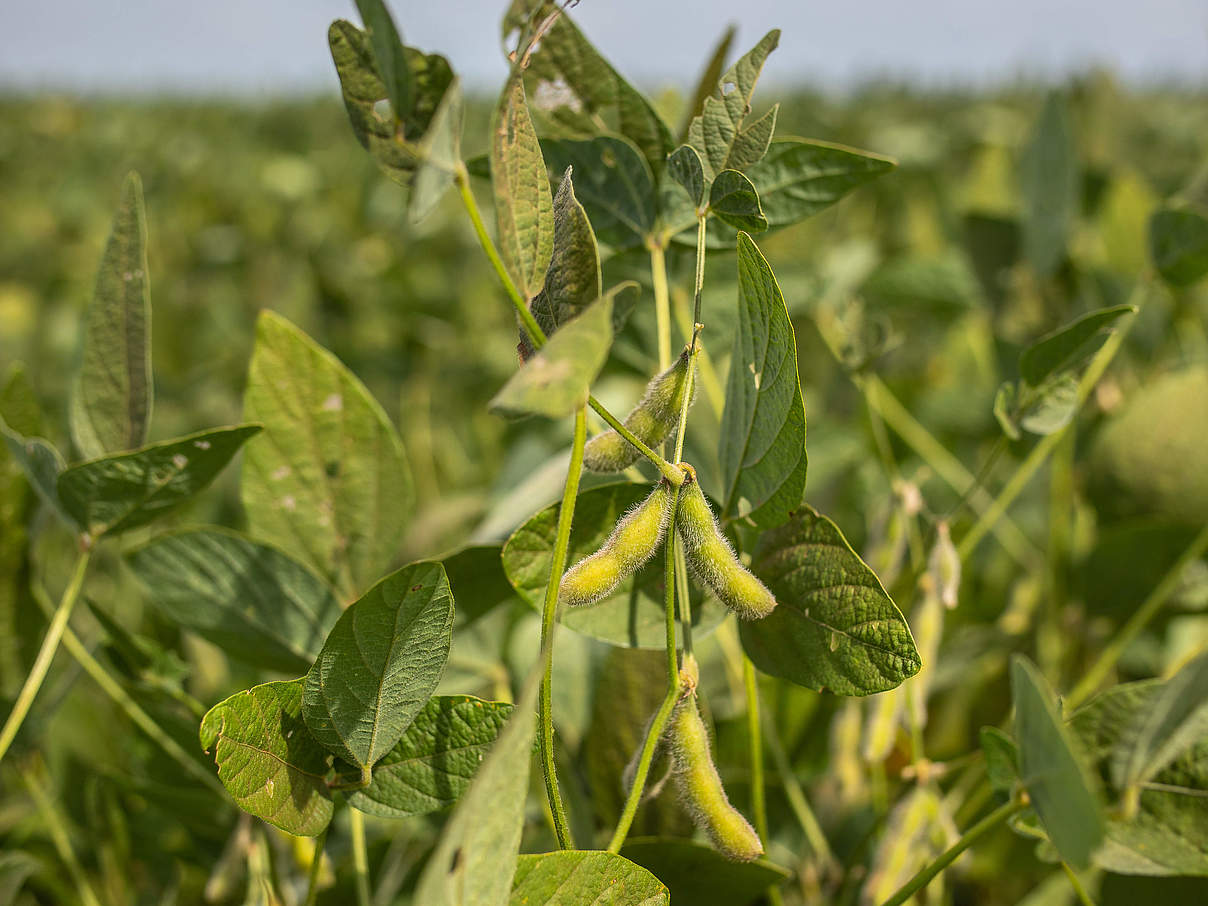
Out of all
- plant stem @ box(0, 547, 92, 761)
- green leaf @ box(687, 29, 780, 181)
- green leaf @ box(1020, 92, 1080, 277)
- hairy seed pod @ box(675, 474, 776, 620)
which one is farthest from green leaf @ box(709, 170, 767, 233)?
green leaf @ box(1020, 92, 1080, 277)

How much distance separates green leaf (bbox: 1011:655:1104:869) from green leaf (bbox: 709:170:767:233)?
0.20m

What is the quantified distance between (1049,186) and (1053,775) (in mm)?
695

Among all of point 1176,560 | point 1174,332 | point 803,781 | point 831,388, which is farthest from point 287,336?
point 1174,332

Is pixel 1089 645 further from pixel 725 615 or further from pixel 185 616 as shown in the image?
pixel 185 616

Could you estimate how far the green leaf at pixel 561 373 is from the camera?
29 cm

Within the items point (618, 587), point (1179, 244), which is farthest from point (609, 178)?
point (1179, 244)

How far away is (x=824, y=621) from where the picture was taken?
42cm

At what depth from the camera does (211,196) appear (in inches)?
89.5

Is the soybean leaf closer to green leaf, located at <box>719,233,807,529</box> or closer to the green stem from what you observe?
green leaf, located at <box>719,233,807,529</box>

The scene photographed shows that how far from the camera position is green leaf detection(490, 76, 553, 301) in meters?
0.36

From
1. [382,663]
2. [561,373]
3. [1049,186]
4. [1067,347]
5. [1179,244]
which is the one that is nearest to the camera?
[561,373]

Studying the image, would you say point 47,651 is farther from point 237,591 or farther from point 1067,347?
point 1067,347

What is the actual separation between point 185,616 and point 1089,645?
0.77m

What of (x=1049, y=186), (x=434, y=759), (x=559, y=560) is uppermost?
(x=1049, y=186)
